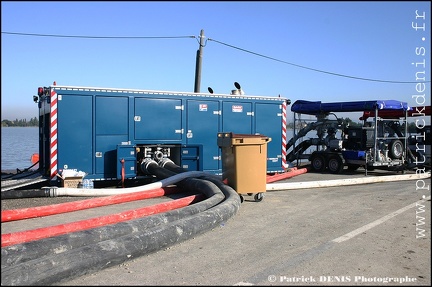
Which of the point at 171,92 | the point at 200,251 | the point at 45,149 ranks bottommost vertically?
the point at 200,251

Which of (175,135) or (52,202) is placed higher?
(175,135)

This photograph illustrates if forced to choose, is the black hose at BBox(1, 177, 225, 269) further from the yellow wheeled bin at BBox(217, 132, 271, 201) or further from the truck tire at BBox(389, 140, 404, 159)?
the truck tire at BBox(389, 140, 404, 159)

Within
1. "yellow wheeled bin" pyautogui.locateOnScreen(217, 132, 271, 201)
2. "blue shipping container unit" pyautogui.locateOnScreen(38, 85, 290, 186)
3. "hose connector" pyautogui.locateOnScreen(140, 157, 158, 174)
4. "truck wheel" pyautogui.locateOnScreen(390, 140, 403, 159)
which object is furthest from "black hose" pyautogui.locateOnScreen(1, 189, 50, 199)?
"truck wheel" pyautogui.locateOnScreen(390, 140, 403, 159)

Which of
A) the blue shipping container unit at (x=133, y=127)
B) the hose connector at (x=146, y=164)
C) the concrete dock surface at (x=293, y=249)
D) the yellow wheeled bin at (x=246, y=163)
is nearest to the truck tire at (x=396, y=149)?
the blue shipping container unit at (x=133, y=127)

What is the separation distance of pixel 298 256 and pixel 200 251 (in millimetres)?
1271

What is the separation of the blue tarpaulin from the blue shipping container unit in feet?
12.9

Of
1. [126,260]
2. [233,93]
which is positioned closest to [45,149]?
[233,93]

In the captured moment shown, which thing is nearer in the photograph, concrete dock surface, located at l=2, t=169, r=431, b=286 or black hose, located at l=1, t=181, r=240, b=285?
black hose, located at l=1, t=181, r=240, b=285

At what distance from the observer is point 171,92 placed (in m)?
11.7

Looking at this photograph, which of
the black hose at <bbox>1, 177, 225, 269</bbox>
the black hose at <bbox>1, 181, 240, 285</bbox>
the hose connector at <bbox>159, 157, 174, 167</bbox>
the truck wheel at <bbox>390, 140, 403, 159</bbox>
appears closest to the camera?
the black hose at <bbox>1, 181, 240, 285</bbox>

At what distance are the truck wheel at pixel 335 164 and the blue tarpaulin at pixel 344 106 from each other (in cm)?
195

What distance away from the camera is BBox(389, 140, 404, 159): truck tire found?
Result: 50.3ft

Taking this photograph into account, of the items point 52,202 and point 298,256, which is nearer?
point 298,256

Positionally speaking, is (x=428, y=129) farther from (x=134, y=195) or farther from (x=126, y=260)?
(x=126, y=260)
